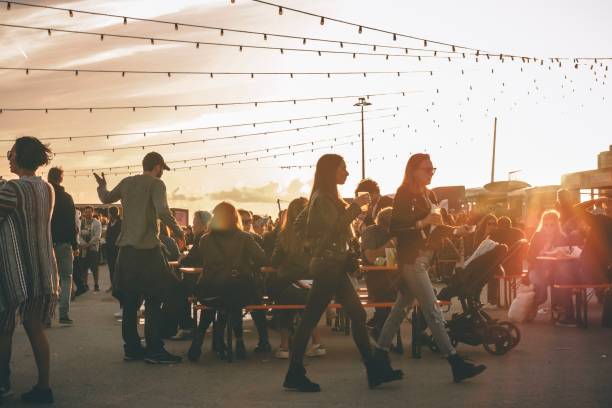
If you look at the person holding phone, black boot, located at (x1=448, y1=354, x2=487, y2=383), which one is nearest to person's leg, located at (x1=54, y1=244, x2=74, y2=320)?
the person holding phone

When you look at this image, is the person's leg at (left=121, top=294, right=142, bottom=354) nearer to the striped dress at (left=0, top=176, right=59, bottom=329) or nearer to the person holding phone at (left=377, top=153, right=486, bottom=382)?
the striped dress at (left=0, top=176, right=59, bottom=329)

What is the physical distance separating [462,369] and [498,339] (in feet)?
6.18

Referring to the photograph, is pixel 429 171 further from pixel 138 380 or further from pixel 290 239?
pixel 138 380

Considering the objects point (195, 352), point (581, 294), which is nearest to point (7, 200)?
point (195, 352)

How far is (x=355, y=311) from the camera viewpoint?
7.14 meters

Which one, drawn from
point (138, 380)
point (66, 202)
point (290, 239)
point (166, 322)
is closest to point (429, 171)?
point (290, 239)

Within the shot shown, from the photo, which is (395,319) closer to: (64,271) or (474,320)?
(474,320)

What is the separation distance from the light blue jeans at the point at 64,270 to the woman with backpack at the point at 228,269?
3.63 m

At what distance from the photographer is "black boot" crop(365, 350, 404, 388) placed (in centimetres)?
704

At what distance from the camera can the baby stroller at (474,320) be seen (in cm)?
895

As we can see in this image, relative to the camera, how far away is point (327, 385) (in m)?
7.32

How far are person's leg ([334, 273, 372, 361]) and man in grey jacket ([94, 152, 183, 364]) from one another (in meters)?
2.11

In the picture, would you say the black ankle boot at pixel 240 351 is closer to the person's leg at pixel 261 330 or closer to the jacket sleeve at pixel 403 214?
the person's leg at pixel 261 330

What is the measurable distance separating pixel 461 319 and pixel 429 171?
7.15ft
